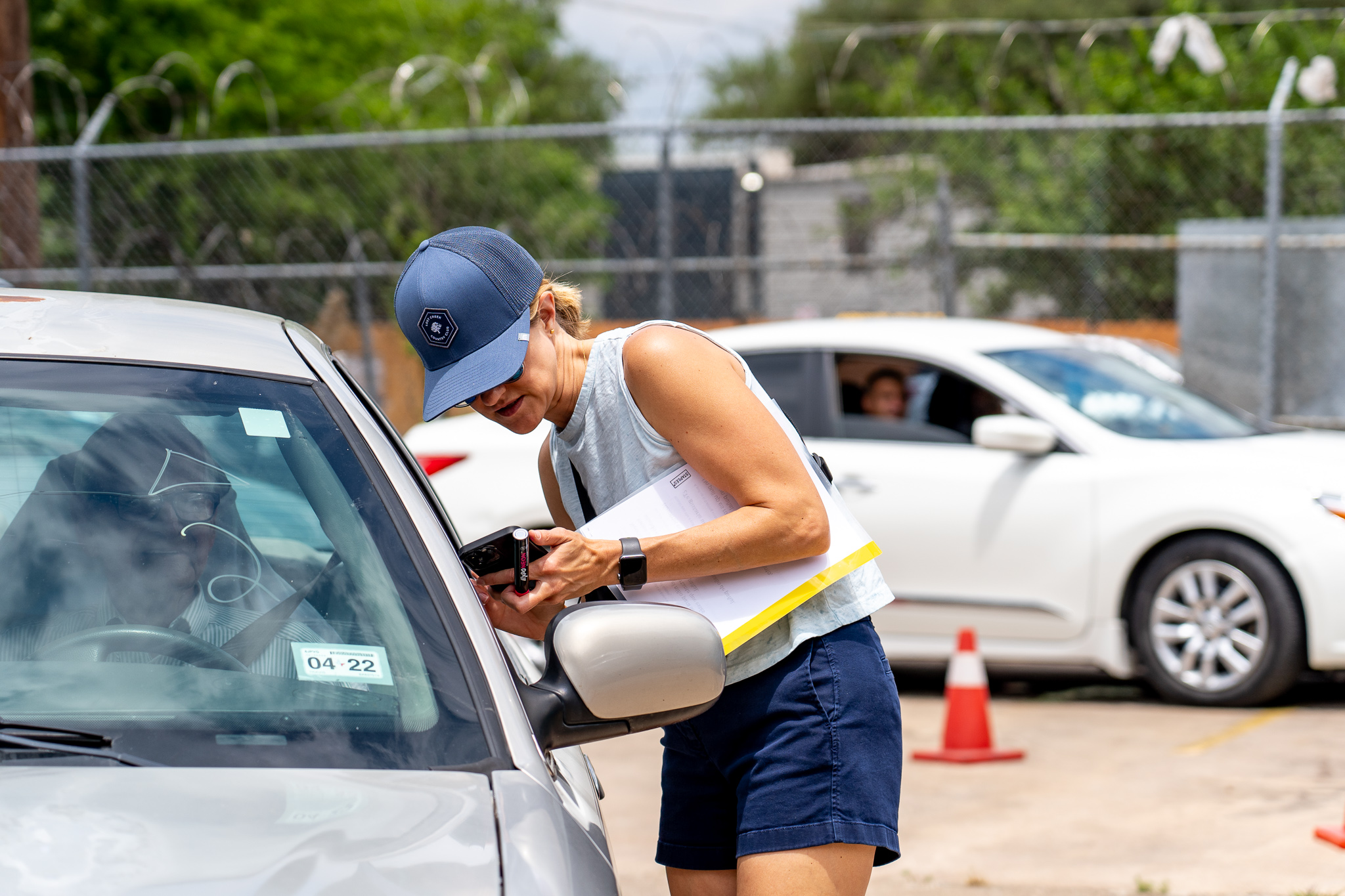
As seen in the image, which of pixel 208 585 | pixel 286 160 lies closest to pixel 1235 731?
pixel 208 585

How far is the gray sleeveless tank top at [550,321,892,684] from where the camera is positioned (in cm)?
231

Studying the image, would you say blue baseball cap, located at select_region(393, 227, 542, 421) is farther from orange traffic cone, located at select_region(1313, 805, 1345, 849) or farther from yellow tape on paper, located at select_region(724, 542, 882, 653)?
orange traffic cone, located at select_region(1313, 805, 1345, 849)

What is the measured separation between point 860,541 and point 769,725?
314mm

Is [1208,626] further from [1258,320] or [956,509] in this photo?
[1258,320]

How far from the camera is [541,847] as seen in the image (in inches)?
70.8

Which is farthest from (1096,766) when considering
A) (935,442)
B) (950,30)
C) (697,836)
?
(950,30)

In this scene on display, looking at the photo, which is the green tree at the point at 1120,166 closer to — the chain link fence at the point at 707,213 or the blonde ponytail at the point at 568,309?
the chain link fence at the point at 707,213

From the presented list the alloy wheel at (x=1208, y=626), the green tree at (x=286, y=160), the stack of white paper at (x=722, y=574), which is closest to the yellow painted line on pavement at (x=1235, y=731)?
the alloy wheel at (x=1208, y=626)

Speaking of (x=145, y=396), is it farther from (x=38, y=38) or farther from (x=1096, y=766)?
(x=38, y=38)

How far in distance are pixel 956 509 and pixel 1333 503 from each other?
5.08 feet

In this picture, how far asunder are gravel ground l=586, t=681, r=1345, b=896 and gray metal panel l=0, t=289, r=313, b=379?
259cm

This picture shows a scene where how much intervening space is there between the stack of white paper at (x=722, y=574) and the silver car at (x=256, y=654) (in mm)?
180

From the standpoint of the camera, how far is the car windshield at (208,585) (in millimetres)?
1962

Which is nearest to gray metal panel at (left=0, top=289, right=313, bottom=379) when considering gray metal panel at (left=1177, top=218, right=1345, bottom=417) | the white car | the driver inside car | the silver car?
the silver car
